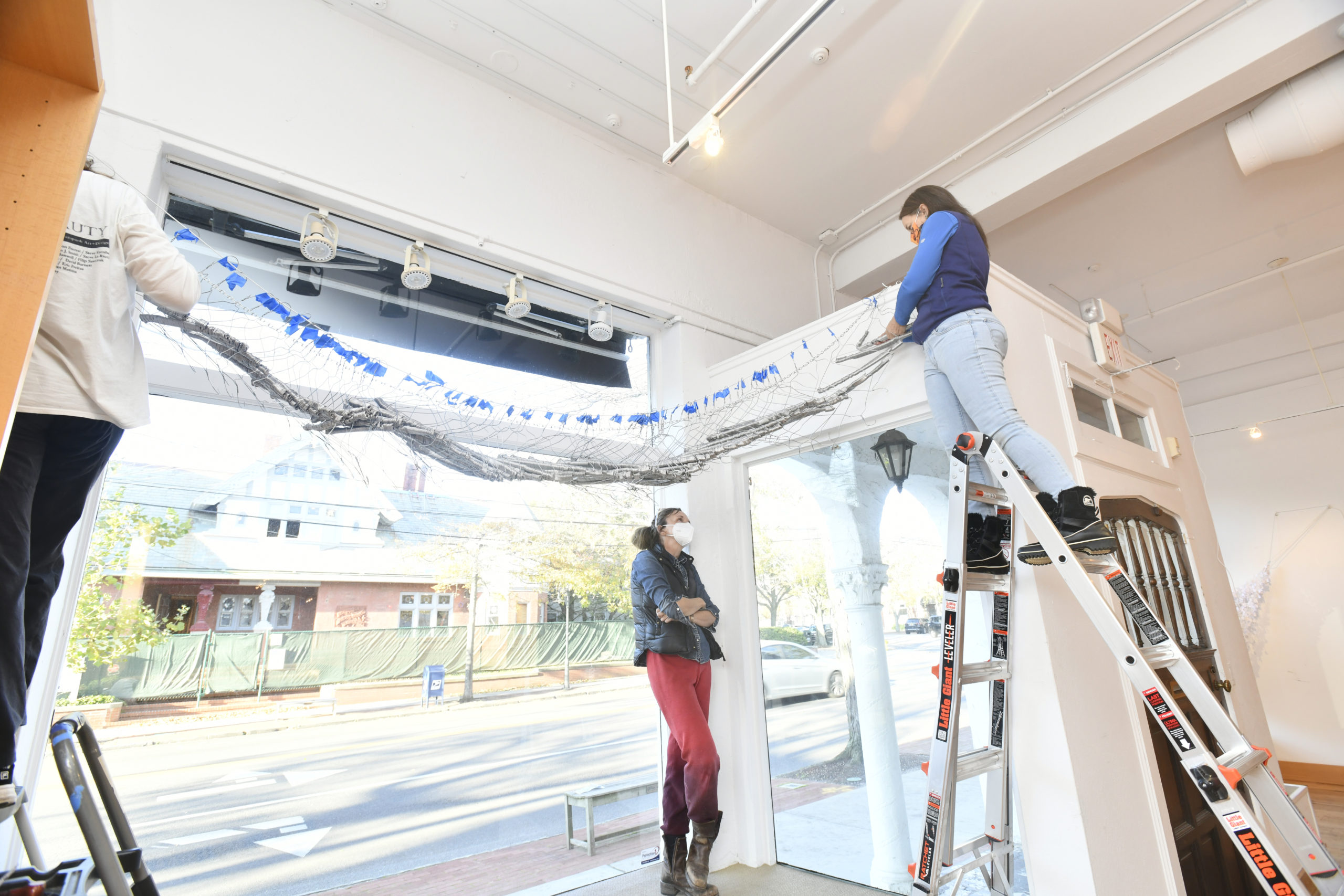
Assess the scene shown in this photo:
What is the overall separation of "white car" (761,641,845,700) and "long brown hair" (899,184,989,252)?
1.83 meters

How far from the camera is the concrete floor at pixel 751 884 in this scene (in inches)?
97.3

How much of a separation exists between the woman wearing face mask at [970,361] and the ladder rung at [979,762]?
0.51 metres

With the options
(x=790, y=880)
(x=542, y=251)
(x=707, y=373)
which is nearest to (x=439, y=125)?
(x=542, y=251)

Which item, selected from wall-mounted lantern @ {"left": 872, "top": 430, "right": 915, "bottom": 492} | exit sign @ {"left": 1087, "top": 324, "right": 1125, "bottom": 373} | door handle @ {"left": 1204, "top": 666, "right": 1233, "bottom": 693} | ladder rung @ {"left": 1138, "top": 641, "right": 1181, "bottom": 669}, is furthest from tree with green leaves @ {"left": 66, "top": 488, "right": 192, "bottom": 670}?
door handle @ {"left": 1204, "top": 666, "right": 1233, "bottom": 693}

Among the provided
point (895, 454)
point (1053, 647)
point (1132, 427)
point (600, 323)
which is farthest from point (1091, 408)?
point (600, 323)

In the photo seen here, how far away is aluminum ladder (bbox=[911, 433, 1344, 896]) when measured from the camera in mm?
1247

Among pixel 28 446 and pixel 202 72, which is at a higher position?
pixel 202 72

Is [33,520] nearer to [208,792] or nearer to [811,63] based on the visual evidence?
[208,792]

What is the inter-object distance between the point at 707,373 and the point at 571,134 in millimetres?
1452

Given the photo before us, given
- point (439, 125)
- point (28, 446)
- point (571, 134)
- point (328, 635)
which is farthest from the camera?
point (571, 134)

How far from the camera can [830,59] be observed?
3.06 metres

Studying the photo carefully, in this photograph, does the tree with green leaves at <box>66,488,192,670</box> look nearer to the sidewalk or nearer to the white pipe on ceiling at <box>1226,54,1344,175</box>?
the sidewalk

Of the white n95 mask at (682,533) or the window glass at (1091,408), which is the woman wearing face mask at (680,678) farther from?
the window glass at (1091,408)

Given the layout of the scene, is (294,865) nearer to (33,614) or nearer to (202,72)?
(33,614)
